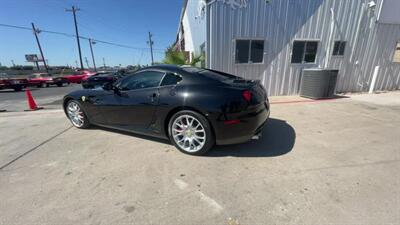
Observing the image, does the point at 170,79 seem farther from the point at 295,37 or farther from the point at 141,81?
the point at 295,37

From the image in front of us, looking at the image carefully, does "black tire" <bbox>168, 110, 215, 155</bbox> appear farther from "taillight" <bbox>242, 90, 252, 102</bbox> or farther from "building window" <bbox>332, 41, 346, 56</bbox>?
"building window" <bbox>332, 41, 346, 56</bbox>

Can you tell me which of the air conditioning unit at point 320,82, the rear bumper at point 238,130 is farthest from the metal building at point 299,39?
the rear bumper at point 238,130

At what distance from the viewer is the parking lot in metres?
1.94

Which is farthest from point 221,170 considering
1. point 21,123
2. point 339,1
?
point 339,1

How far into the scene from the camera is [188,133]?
3.10 metres

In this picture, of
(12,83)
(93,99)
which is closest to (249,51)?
(93,99)

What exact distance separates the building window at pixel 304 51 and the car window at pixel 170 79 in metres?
6.15

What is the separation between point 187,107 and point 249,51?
17.2 feet

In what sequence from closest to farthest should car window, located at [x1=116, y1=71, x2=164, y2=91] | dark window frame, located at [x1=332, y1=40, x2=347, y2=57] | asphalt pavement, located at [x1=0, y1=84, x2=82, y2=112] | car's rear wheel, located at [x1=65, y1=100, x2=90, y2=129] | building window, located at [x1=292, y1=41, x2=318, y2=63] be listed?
car window, located at [x1=116, y1=71, x2=164, y2=91] → car's rear wheel, located at [x1=65, y1=100, x2=90, y2=129] → building window, located at [x1=292, y1=41, x2=318, y2=63] → dark window frame, located at [x1=332, y1=40, x2=347, y2=57] → asphalt pavement, located at [x1=0, y1=84, x2=82, y2=112]

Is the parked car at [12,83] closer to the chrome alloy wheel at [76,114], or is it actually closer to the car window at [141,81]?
the chrome alloy wheel at [76,114]

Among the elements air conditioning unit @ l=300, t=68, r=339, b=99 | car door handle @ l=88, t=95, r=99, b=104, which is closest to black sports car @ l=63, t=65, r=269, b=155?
car door handle @ l=88, t=95, r=99, b=104

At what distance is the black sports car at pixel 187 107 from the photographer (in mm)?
2848

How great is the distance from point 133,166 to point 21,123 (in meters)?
4.55

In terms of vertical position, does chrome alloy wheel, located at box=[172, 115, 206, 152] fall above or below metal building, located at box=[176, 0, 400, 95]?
below
